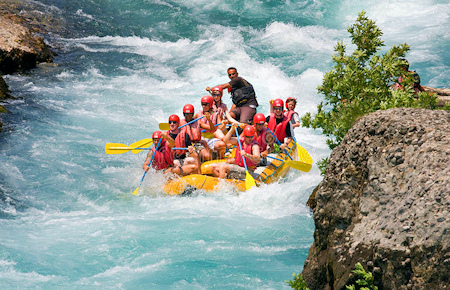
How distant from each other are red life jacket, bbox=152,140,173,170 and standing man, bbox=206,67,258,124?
189cm

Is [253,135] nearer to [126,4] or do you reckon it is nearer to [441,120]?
[441,120]

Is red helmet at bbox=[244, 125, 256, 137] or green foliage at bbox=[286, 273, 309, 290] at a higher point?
red helmet at bbox=[244, 125, 256, 137]

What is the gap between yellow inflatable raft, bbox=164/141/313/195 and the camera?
779 cm

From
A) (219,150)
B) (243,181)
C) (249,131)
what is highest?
(249,131)

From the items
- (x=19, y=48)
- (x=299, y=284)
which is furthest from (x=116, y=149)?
(x=19, y=48)

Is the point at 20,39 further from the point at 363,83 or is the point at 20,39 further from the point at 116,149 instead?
the point at 363,83

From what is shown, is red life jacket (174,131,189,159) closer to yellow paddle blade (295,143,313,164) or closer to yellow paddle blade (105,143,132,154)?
yellow paddle blade (105,143,132,154)

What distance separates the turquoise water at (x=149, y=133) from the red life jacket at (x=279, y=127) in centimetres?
85

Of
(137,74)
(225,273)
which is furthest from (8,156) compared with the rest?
(137,74)

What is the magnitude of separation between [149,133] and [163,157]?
12.6ft

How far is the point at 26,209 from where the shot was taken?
7.59 metres

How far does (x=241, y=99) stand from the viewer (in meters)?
9.59

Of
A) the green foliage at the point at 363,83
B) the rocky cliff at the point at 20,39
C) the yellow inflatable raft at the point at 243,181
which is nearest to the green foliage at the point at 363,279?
the green foliage at the point at 363,83

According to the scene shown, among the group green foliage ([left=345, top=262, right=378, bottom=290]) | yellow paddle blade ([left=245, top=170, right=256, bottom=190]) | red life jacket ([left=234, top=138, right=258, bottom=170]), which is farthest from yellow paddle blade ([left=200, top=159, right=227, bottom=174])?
green foliage ([left=345, top=262, right=378, bottom=290])
